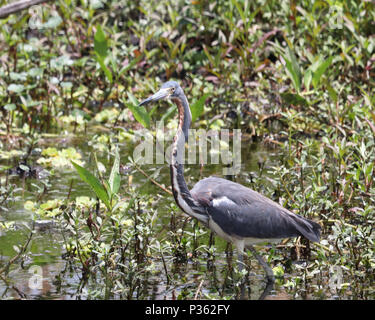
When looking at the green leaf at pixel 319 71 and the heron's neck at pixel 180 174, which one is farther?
the green leaf at pixel 319 71

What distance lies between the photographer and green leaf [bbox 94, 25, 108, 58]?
26.6 feet

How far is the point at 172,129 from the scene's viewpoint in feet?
28.2

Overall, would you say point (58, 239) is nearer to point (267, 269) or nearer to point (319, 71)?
point (267, 269)

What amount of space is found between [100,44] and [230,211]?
3795mm

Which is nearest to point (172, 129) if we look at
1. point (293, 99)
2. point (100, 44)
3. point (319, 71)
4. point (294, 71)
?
point (100, 44)

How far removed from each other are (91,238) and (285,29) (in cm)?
514

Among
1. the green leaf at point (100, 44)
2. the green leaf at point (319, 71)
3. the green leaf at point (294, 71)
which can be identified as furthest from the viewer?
the green leaf at point (100, 44)

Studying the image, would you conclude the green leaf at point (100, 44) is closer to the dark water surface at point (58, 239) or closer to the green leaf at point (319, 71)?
the dark water surface at point (58, 239)

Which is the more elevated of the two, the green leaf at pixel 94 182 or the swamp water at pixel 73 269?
the green leaf at pixel 94 182

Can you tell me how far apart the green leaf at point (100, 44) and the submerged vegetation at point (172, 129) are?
18 millimetres

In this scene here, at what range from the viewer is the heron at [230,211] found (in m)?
5.04

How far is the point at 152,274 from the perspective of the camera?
17.1 ft

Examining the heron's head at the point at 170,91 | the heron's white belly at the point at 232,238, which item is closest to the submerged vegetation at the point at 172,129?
the heron's white belly at the point at 232,238

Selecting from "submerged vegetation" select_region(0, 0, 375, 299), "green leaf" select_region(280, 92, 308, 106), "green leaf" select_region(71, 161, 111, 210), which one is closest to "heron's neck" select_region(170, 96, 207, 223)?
"submerged vegetation" select_region(0, 0, 375, 299)
